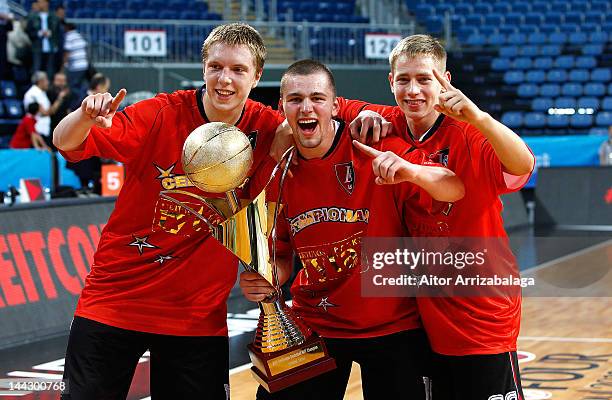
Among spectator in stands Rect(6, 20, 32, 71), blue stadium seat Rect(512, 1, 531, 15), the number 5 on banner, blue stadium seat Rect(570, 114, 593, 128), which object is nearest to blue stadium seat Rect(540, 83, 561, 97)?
blue stadium seat Rect(570, 114, 593, 128)

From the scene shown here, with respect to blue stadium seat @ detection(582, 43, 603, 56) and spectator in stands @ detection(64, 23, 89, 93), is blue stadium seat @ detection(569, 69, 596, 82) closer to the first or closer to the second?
blue stadium seat @ detection(582, 43, 603, 56)

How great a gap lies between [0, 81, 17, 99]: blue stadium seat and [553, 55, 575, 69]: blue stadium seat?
11872mm

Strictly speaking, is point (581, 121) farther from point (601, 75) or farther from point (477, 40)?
point (477, 40)

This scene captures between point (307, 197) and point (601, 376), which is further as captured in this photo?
point (601, 376)

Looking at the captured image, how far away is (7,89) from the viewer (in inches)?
640

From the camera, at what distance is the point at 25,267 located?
7977 mm

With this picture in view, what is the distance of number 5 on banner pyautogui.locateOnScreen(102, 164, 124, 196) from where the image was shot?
12.0 meters

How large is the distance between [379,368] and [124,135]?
58.3 inches

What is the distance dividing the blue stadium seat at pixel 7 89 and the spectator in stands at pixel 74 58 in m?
0.97

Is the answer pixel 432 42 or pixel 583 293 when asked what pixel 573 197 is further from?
pixel 432 42

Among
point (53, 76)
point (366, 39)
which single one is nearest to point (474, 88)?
point (366, 39)

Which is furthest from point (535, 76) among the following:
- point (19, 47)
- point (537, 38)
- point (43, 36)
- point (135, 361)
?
point (135, 361)

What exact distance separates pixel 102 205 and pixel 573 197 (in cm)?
906

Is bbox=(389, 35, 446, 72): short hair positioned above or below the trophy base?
above
